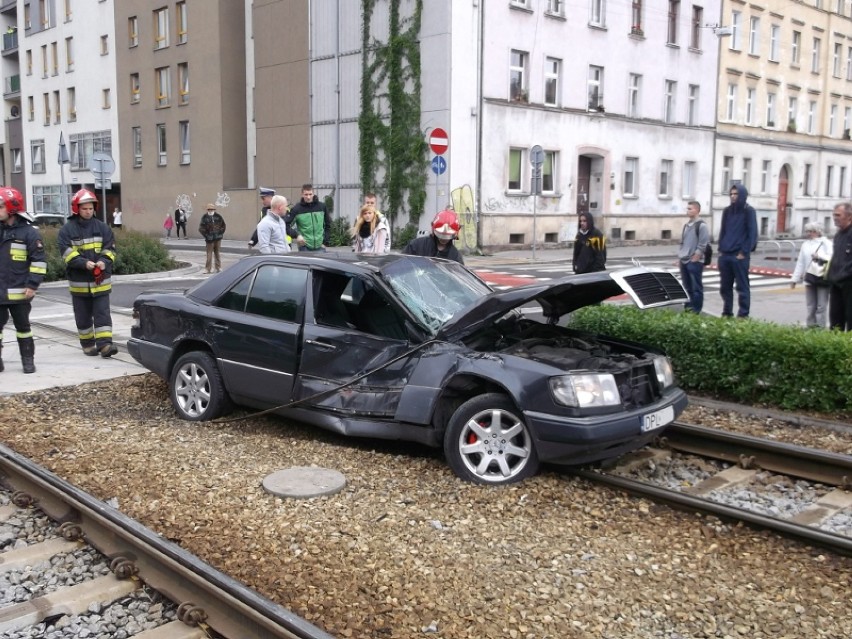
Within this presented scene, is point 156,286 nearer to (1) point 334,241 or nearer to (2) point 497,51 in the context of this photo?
(1) point 334,241

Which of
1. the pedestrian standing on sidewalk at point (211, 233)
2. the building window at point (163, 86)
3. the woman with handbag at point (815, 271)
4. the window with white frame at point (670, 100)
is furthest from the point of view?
the building window at point (163, 86)

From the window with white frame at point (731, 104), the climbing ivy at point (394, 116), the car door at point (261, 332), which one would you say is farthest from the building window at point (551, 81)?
the car door at point (261, 332)

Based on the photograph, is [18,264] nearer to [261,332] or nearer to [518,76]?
[261,332]

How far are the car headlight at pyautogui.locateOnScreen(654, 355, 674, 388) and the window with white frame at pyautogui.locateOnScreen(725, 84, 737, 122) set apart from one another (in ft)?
125

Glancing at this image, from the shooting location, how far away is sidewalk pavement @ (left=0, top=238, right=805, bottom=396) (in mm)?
9109

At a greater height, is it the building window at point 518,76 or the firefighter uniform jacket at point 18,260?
the building window at point 518,76

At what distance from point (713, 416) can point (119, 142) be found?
4556 cm

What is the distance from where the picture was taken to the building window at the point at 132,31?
45.5 metres

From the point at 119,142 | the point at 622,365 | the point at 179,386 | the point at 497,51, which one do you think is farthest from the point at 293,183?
the point at 622,365

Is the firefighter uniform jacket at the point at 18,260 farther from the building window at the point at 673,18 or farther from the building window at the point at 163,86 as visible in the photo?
the building window at the point at 163,86

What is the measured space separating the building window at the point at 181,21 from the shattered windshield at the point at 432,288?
38.9 metres

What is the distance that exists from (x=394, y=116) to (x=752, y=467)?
25864mm

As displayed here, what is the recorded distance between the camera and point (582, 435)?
5246 mm

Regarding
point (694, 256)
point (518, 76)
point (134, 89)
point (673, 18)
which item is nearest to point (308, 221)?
point (694, 256)
